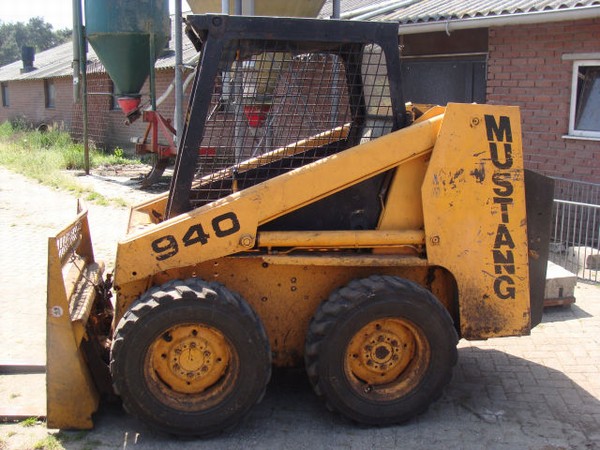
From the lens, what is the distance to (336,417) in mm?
4152

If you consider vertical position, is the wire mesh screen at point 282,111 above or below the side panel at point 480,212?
above

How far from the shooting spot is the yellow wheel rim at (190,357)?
385 centimetres

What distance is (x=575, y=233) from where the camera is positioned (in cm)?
787

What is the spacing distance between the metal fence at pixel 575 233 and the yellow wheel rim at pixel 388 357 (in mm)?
3594

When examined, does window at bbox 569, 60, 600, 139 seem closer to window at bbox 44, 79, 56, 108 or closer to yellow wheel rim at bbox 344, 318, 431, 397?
yellow wheel rim at bbox 344, 318, 431, 397

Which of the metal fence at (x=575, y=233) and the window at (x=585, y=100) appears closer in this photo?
the metal fence at (x=575, y=233)

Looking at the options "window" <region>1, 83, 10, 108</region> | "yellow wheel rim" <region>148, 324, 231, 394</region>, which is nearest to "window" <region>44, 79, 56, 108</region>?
"window" <region>1, 83, 10, 108</region>

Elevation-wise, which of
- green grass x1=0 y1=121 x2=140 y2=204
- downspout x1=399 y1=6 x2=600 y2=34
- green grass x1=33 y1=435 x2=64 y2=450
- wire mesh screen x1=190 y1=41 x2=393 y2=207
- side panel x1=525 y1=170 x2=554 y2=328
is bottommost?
green grass x1=33 y1=435 x2=64 y2=450

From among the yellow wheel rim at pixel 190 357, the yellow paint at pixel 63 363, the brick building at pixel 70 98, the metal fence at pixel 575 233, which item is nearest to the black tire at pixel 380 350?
the yellow wheel rim at pixel 190 357

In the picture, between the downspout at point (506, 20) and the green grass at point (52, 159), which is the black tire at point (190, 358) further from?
the green grass at point (52, 159)

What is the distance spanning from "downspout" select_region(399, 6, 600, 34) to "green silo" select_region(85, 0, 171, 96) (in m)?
5.24

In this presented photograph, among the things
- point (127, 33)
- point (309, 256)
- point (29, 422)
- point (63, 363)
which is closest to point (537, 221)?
point (309, 256)

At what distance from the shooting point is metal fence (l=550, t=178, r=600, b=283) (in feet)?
23.6

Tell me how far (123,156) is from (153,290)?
16.6 metres
